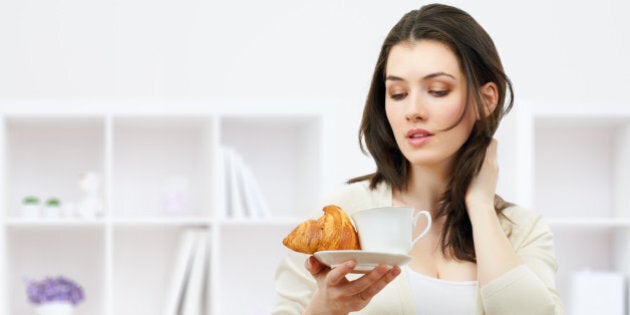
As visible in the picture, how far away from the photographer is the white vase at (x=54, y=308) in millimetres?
3615

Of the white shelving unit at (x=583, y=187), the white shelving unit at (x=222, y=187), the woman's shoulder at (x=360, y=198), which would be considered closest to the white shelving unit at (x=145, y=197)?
the white shelving unit at (x=222, y=187)

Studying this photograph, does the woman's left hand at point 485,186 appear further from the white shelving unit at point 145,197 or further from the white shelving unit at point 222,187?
the white shelving unit at point 145,197

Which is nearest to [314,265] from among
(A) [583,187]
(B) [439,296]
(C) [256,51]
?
(B) [439,296]

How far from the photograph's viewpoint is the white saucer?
1.46 metres

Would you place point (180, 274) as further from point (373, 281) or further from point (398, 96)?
point (373, 281)

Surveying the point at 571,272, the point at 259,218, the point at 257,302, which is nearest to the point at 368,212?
the point at 259,218

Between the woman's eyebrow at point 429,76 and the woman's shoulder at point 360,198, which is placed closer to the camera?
the woman's eyebrow at point 429,76

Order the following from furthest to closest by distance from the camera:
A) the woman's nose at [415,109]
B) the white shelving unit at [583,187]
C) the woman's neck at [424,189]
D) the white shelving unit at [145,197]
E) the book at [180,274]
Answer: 1. the white shelving unit at [583,187]
2. the white shelving unit at [145,197]
3. the book at [180,274]
4. the woman's neck at [424,189]
5. the woman's nose at [415,109]

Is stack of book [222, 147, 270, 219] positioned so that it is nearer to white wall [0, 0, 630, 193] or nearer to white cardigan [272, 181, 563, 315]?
white wall [0, 0, 630, 193]

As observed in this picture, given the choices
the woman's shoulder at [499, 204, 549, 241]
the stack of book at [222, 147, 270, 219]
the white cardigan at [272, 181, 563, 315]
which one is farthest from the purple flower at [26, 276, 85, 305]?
the woman's shoulder at [499, 204, 549, 241]

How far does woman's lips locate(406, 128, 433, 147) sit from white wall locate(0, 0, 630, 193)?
Answer: 238cm

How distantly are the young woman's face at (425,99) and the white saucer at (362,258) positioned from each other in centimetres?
24

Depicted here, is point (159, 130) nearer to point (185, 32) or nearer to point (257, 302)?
point (185, 32)

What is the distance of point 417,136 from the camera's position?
1664 millimetres
